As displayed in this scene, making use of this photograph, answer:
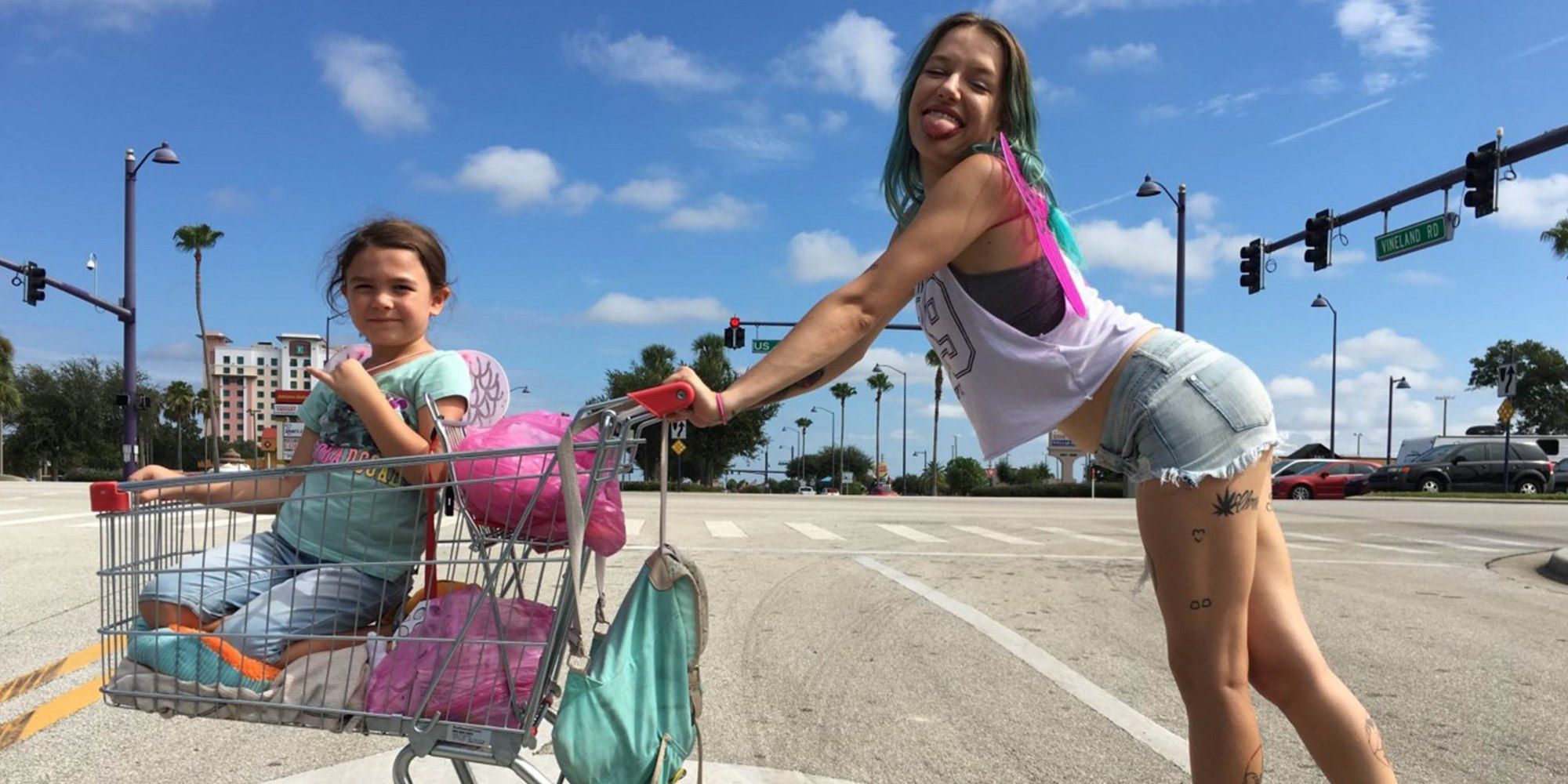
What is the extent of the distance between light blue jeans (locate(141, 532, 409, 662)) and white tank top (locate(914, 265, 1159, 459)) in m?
1.30

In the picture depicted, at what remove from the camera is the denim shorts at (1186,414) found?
6.68 feet

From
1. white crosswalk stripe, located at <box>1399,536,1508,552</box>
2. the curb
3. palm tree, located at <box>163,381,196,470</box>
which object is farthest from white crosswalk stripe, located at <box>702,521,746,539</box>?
palm tree, located at <box>163,381,196,470</box>

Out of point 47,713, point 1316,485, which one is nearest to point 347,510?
point 47,713

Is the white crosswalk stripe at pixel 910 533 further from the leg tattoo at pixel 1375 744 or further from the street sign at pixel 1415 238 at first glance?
the street sign at pixel 1415 238

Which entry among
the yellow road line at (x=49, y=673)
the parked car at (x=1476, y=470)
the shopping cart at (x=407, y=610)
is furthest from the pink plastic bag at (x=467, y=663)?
the parked car at (x=1476, y=470)

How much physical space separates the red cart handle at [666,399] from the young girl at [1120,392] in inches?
7.4

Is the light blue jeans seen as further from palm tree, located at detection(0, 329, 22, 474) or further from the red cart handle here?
palm tree, located at detection(0, 329, 22, 474)

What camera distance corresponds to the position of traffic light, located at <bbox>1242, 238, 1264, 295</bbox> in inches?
842

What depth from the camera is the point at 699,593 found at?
1.99 meters

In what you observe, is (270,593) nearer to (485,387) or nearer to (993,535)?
(485,387)

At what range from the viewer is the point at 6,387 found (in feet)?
187

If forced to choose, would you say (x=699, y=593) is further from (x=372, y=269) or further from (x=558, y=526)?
(x=372, y=269)

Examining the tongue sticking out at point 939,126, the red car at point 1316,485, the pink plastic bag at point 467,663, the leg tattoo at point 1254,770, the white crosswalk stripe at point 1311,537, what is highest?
the tongue sticking out at point 939,126

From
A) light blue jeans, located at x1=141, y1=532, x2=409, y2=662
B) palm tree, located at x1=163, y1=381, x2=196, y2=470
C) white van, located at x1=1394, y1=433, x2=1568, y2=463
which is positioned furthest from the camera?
palm tree, located at x1=163, y1=381, x2=196, y2=470
